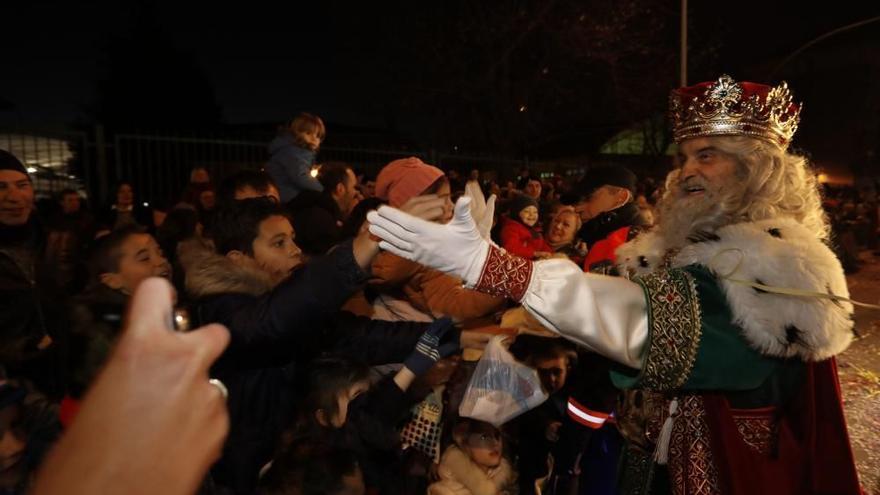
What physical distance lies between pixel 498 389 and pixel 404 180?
121 cm

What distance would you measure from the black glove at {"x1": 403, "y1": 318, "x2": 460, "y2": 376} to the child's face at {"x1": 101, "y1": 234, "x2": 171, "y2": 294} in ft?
3.69

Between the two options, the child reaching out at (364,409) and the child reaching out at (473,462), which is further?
the child reaching out at (473,462)

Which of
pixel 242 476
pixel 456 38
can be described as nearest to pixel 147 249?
pixel 242 476

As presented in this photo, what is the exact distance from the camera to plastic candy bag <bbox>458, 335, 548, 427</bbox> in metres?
3.04

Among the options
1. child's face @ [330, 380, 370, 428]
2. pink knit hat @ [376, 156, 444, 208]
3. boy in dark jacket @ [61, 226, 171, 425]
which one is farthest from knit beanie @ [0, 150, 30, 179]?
child's face @ [330, 380, 370, 428]

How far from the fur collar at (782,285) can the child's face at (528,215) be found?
14.0 ft

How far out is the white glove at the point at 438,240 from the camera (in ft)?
5.40

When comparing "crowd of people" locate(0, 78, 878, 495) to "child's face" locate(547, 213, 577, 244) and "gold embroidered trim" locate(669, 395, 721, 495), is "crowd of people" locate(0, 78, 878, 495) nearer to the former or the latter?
"gold embroidered trim" locate(669, 395, 721, 495)

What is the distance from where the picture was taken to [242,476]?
89.1 inches

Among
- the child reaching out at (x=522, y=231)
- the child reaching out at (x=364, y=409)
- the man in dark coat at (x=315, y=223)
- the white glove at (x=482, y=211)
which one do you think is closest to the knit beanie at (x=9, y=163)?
the man in dark coat at (x=315, y=223)

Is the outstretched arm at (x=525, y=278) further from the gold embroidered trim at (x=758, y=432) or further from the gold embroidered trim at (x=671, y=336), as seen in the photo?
the gold embroidered trim at (x=758, y=432)

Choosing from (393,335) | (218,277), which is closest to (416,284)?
(393,335)

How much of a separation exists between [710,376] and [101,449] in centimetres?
158

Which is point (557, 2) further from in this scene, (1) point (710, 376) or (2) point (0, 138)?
(1) point (710, 376)
